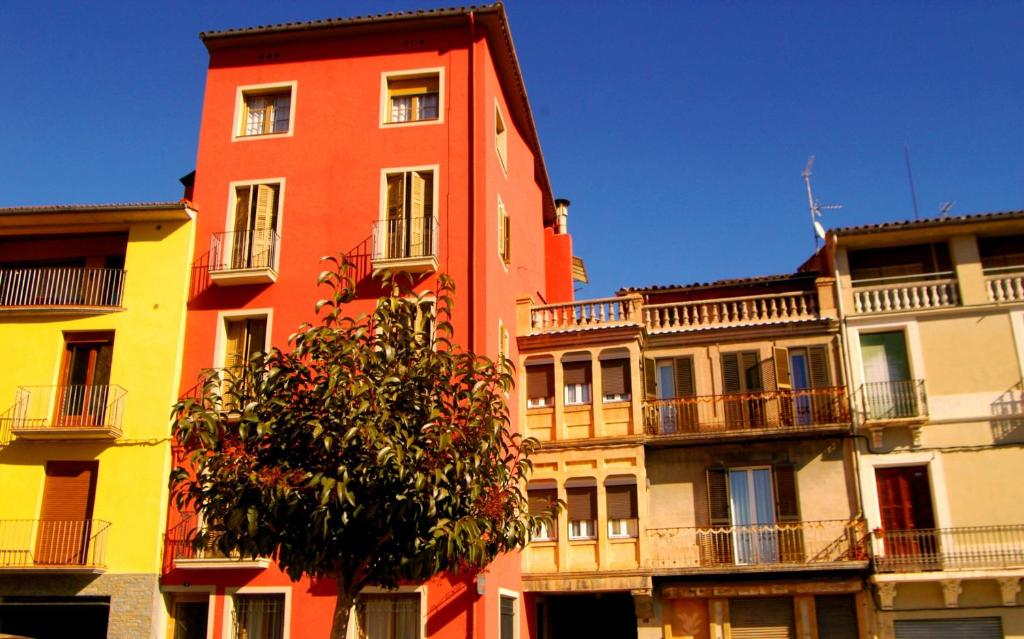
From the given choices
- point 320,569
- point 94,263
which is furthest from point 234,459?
point 94,263

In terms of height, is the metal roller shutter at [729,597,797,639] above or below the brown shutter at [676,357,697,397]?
below

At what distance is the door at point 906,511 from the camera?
23922 millimetres

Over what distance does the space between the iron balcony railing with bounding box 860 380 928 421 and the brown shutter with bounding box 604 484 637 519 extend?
6260mm

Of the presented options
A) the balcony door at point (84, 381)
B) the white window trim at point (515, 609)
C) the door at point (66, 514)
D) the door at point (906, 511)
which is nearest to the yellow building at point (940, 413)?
the door at point (906, 511)

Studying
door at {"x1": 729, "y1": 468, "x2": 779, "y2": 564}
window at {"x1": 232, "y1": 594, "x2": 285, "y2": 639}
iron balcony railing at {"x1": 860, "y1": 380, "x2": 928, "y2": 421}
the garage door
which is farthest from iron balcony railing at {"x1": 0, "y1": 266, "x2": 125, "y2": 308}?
the garage door

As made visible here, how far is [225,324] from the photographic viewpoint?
24406 millimetres

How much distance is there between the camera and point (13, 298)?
25484 millimetres

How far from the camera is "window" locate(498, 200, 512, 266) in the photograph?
26078mm

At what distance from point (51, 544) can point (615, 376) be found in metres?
14.5

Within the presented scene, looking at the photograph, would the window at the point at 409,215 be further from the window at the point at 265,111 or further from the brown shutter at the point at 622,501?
the brown shutter at the point at 622,501

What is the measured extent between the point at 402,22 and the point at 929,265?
51.3 ft

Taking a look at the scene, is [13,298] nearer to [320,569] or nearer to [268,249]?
[268,249]

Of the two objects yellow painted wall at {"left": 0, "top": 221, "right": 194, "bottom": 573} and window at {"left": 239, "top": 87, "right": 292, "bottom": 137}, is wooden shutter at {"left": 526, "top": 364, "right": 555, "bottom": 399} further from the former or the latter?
window at {"left": 239, "top": 87, "right": 292, "bottom": 137}

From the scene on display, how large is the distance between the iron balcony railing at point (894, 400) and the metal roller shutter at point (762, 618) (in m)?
5.25
